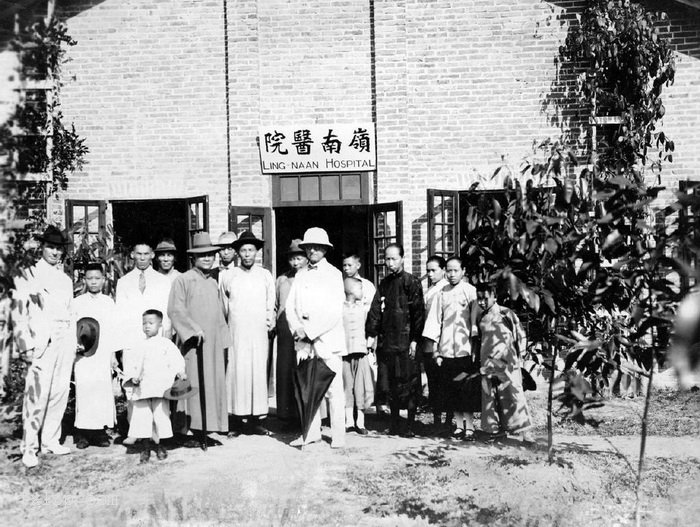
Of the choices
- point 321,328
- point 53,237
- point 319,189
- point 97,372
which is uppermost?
point 319,189

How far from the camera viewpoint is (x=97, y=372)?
670cm

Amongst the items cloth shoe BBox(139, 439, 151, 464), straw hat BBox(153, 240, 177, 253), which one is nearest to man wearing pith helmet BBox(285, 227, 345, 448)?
cloth shoe BBox(139, 439, 151, 464)

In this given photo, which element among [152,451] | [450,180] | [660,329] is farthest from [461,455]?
[450,180]

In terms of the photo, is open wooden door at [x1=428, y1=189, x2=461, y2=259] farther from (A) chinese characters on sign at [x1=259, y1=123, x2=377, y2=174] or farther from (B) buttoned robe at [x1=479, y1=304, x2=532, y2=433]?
(B) buttoned robe at [x1=479, y1=304, x2=532, y2=433]

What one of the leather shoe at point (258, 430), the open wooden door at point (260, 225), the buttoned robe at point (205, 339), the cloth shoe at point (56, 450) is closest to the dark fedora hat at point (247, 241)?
the buttoned robe at point (205, 339)

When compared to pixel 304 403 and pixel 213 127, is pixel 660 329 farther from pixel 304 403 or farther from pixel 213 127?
pixel 213 127

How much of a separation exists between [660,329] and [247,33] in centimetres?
671

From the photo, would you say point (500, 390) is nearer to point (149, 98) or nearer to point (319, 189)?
point (319, 189)

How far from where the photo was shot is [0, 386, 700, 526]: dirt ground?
489cm

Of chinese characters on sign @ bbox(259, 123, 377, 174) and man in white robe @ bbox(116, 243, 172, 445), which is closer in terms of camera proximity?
man in white robe @ bbox(116, 243, 172, 445)

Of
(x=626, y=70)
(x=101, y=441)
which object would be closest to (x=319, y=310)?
(x=101, y=441)

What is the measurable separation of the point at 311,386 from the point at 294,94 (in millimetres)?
4486

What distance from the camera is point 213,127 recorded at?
377 inches

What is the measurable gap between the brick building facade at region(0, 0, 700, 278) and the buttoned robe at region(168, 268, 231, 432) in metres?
2.68
